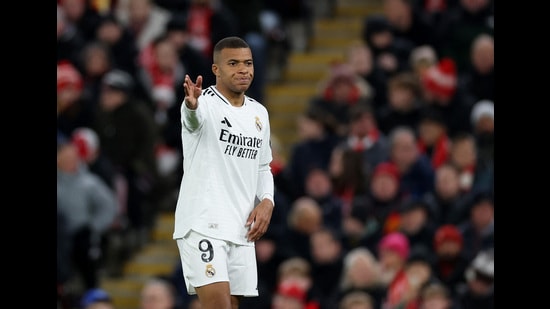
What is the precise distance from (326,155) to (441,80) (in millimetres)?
1571

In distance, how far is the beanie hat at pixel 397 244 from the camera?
1769 cm

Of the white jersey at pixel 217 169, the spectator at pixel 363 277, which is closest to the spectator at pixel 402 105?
the spectator at pixel 363 277

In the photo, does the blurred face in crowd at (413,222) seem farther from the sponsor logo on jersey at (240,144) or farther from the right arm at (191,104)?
the right arm at (191,104)

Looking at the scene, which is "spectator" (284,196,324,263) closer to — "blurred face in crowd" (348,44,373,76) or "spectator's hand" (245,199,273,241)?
"blurred face in crowd" (348,44,373,76)

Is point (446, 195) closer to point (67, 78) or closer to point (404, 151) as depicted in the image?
point (404, 151)

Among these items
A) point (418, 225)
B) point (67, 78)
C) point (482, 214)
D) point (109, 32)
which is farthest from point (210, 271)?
point (109, 32)

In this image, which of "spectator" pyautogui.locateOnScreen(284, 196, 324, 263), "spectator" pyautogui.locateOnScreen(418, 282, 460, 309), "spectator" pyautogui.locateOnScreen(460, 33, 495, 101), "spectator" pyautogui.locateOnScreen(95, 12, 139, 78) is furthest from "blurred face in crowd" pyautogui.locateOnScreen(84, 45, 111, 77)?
"spectator" pyautogui.locateOnScreen(418, 282, 460, 309)

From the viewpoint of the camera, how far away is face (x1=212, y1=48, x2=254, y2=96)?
10.7 m

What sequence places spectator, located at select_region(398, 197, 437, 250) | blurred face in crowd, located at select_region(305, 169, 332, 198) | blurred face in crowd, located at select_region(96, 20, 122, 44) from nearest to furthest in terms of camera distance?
spectator, located at select_region(398, 197, 437, 250)
blurred face in crowd, located at select_region(305, 169, 332, 198)
blurred face in crowd, located at select_region(96, 20, 122, 44)

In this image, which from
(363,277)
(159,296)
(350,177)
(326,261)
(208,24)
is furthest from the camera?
(208,24)

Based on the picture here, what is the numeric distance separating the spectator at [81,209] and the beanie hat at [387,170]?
290 centimetres

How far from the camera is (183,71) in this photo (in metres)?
20.1

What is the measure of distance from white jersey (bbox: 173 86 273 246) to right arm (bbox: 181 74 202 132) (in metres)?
0.06

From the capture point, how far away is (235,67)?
1073cm
